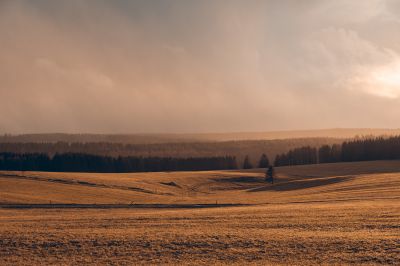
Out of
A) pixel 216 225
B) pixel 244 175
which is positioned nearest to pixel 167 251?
pixel 216 225

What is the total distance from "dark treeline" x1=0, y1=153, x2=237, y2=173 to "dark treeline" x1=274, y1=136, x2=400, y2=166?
24476mm

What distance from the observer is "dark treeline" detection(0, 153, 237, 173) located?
14488cm

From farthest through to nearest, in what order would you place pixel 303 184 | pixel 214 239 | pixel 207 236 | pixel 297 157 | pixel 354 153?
pixel 297 157 → pixel 354 153 → pixel 303 184 → pixel 207 236 → pixel 214 239

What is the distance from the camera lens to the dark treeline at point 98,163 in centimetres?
14488

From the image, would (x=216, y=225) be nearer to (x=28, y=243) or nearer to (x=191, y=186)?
(x=28, y=243)

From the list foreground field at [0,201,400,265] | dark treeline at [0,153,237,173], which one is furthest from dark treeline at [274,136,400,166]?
foreground field at [0,201,400,265]

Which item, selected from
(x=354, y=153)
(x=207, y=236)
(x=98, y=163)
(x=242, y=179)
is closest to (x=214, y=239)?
(x=207, y=236)

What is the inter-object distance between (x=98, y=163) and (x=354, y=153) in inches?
3552

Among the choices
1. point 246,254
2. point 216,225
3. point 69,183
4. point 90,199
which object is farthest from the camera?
point 69,183

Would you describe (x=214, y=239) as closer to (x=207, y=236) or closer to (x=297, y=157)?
(x=207, y=236)

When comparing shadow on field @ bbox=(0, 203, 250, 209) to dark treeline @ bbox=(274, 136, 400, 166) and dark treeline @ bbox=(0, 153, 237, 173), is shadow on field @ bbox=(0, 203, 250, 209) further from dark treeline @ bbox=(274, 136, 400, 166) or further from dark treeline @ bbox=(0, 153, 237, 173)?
dark treeline @ bbox=(274, 136, 400, 166)

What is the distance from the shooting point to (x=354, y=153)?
14388cm

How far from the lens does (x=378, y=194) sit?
169 feet

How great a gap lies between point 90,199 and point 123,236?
111 ft
